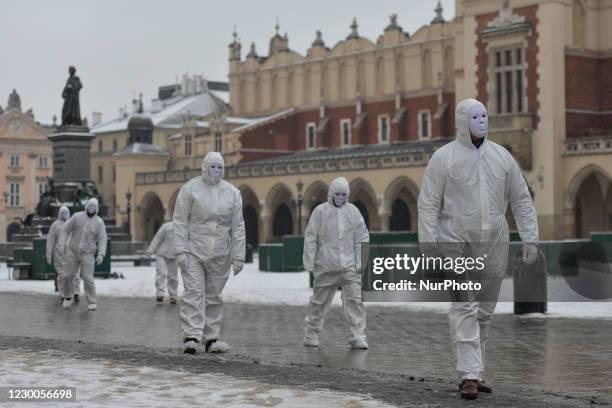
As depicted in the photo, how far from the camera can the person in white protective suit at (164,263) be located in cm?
2275

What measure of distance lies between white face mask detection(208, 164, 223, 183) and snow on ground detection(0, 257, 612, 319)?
6.75m

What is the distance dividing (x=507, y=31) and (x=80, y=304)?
1425 inches

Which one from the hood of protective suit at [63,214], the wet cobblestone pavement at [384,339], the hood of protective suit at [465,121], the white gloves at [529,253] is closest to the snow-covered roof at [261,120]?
the hood of protective suit at [63,214]

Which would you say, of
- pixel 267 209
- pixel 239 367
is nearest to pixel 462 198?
pixel 239 367

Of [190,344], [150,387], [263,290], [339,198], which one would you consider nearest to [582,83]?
Result: [263,290]

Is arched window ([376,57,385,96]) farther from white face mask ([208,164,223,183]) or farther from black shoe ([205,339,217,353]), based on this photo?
black shoe ([205,339,217,353])

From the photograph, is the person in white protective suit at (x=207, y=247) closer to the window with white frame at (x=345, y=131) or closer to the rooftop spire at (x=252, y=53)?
the window with white frame at (x=345, y=131)

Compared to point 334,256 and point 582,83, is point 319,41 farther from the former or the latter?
point 334,256

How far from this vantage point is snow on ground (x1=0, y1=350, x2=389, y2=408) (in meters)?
8.65

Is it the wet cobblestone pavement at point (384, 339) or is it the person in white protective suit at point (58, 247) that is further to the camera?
the person in white protective suit at point (58, 247)

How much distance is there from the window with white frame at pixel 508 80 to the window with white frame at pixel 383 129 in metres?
18.8

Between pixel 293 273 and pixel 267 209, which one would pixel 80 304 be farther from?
pixel 267 209

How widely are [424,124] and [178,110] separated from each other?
3286 centimetres

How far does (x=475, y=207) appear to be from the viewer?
30.9 ft
